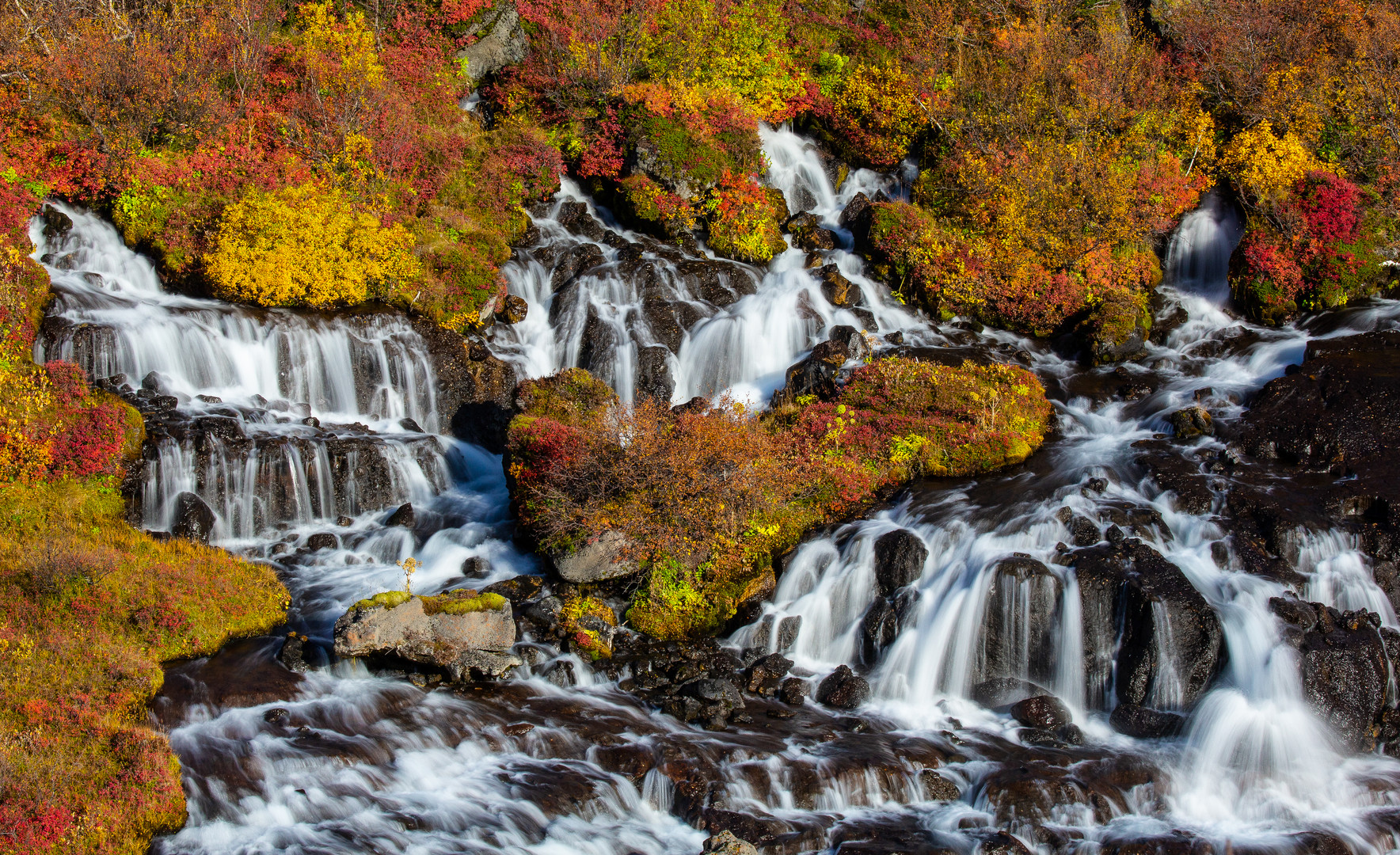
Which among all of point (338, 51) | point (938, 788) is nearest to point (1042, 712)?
point (938, 788)

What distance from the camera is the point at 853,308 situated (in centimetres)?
2598

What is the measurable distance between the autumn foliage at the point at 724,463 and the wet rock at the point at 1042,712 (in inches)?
188

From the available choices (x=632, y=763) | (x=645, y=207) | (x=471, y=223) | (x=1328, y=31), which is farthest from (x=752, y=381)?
(x=1328, y=31)

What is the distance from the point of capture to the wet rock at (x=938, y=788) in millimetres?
11846

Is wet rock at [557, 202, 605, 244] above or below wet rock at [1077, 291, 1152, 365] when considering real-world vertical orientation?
above

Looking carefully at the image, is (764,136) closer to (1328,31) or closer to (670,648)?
(1328,31)

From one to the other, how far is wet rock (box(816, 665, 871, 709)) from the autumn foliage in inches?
87.9

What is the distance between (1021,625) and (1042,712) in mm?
1474

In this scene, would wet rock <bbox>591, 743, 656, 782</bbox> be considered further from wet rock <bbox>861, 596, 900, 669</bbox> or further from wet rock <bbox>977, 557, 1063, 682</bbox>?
wet rock <bbox>977, 557, 1063, 682</bbox>

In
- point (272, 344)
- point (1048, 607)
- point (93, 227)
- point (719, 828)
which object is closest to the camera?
point (719, 828)

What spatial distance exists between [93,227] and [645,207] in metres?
14.7

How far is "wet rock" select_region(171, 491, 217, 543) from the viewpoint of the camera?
1698 centimetres

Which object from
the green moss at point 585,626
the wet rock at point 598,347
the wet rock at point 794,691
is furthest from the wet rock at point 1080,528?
the wet rock at point 598,347

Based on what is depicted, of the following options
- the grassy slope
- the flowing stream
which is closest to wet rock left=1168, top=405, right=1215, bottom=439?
the flowing stream
